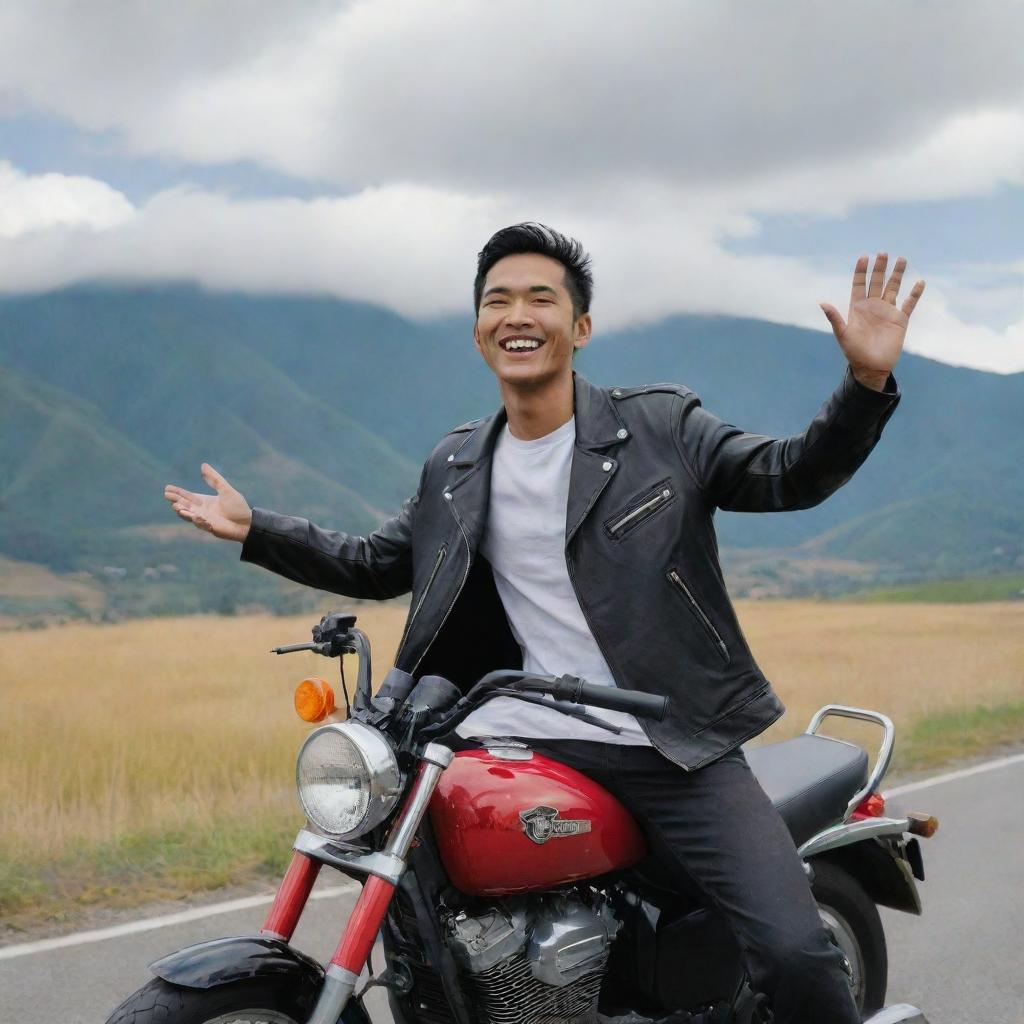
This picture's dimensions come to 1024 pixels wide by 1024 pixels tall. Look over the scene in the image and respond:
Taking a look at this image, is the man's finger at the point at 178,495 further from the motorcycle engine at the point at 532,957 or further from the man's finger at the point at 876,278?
the man's finger at the point at 876,278

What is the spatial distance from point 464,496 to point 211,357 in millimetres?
183635

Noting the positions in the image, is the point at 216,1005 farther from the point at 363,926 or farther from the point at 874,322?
the point at 874,322

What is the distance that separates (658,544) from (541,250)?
0.76 metres

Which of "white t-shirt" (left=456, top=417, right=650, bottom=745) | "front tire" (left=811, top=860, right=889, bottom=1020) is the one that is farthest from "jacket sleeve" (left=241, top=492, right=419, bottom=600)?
"front tire" (left=811, top=860, right=889, bottom=1020)

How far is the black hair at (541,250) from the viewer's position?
298 cm

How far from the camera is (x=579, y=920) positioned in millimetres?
2561

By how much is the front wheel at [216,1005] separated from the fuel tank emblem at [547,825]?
51 cm

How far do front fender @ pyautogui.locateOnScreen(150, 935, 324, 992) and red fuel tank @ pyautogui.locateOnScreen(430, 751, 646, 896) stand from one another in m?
0.32

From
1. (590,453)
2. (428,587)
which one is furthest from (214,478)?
(590,453)

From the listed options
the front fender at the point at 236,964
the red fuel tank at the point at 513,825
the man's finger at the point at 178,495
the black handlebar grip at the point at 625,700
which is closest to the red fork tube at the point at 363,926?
the front fender at the point at 236,964

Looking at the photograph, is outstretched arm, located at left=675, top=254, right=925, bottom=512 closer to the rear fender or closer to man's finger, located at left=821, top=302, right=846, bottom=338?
man's finger, located at left=821, top=302, right=846, bottom=338

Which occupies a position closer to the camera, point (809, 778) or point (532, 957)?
point (532, 957)

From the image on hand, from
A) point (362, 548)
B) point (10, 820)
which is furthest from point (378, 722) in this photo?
point (10, 820)

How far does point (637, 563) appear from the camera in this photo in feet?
8.86
